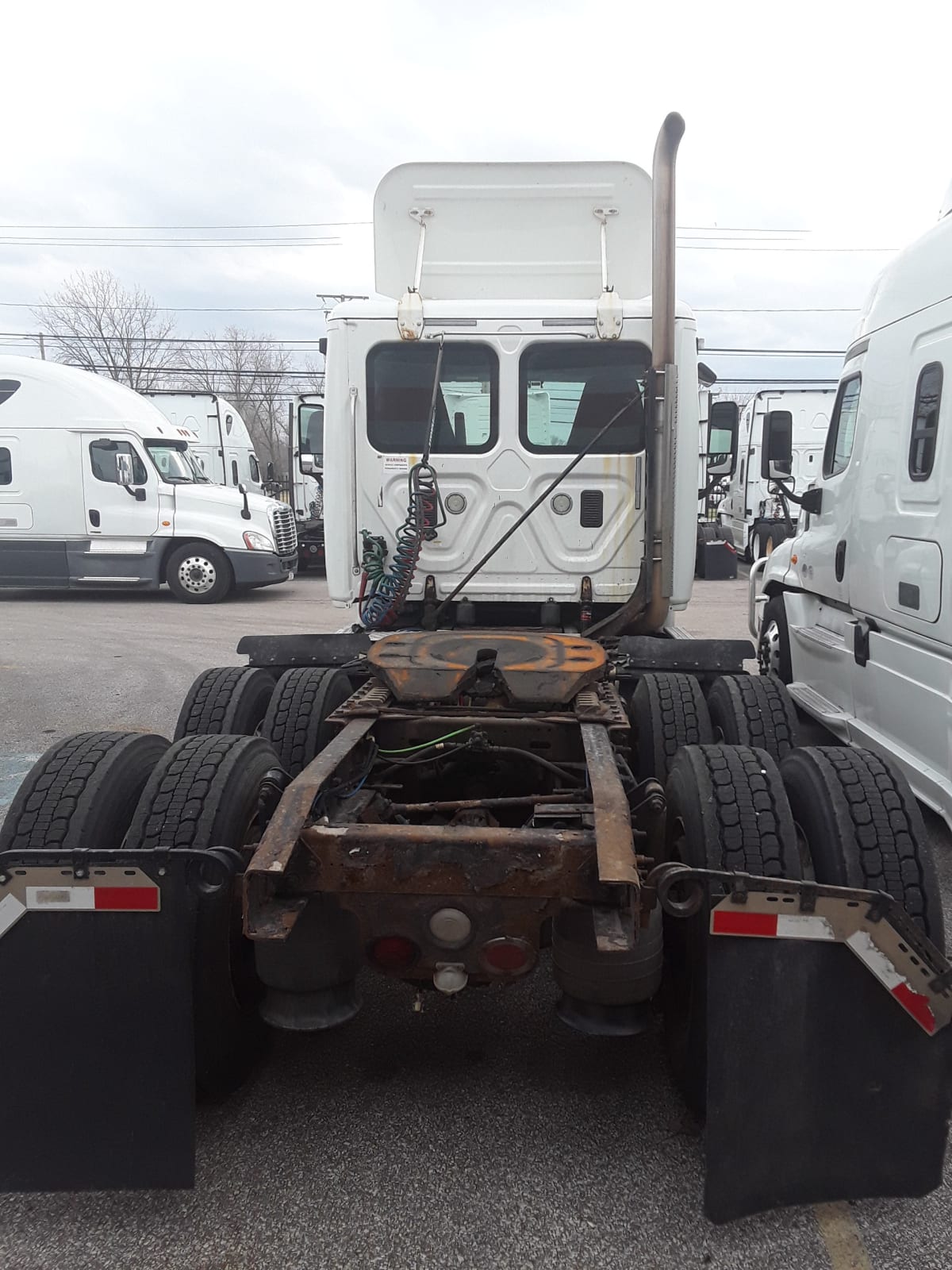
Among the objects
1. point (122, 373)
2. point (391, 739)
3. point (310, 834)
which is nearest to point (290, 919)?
point (310, 834)

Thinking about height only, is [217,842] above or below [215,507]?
below

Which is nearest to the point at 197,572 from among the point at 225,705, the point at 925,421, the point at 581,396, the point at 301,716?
the point at 581,396

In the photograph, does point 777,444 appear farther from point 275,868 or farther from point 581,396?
point 275,868

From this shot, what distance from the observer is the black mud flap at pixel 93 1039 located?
2244 mm

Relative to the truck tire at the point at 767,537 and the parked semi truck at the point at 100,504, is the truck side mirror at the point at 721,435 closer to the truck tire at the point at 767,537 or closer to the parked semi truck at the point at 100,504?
the truck tire at the point at 767,537

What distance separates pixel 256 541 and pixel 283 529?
120 centimetres

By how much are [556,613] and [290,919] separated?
11.4ft

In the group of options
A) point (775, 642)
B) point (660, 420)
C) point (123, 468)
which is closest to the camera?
point (660, 420)

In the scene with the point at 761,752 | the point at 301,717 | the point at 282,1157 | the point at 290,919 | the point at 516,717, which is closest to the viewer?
the point at 290,919

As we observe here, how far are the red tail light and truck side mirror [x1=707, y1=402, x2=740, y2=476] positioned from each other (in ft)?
13.7

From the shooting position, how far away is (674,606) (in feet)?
18.0

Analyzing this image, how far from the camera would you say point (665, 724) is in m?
3.98

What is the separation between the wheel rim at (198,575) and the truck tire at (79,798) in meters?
12.2

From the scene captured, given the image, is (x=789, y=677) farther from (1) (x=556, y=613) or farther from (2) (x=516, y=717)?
(2) (x=516, y=717)
